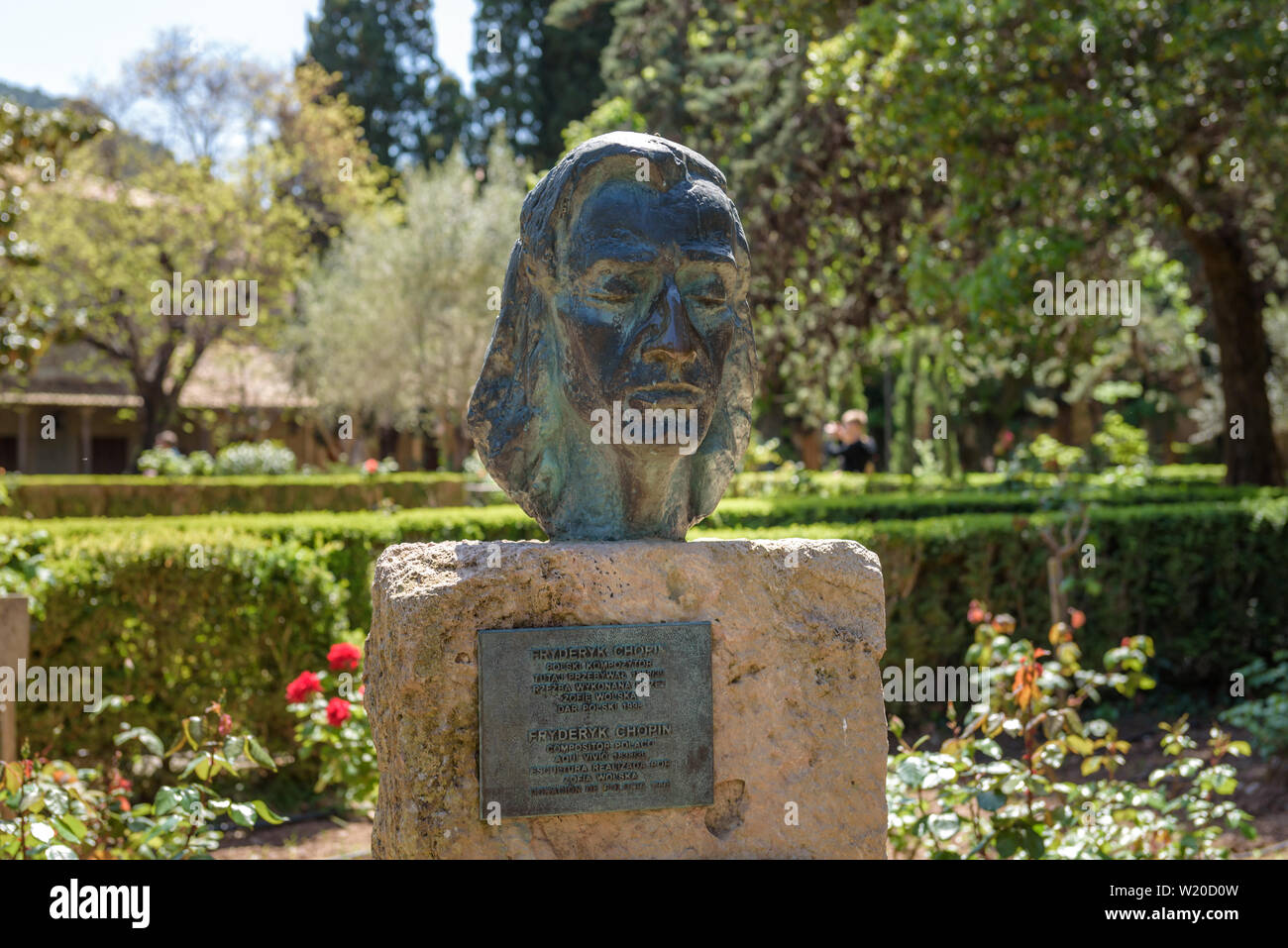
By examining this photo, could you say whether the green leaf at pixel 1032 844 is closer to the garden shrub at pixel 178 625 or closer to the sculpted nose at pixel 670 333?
the sculpted nose at pixel 670 333

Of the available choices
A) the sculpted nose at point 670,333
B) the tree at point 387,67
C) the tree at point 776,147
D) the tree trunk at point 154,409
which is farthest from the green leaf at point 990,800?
the tree at point 387,67

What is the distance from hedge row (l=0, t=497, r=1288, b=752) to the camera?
6.24 metres

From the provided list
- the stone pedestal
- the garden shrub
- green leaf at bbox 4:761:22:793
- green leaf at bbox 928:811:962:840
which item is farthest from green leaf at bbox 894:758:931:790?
the garden shrub

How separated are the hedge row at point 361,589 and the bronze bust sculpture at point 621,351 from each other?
335 cm

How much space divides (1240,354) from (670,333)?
1155 cm

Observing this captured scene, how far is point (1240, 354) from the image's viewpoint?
495 inches

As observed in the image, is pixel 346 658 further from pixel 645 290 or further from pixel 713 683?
pixel 645 290

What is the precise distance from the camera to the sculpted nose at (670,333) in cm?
324

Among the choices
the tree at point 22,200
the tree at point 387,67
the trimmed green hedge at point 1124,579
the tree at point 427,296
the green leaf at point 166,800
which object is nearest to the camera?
the green leaf at point 166,800

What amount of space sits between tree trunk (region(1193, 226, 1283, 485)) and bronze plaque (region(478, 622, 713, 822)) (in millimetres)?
10977

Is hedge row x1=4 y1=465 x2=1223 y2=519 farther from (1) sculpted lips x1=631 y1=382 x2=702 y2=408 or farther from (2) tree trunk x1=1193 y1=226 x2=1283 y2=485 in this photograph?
(1) sculpted lips x1=631 y1=382 x2=702 y2=408

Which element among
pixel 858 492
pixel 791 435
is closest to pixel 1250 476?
pixel 858 492

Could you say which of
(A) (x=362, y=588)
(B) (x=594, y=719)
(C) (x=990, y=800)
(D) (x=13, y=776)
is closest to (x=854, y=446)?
(A) (x=362, y=588)
